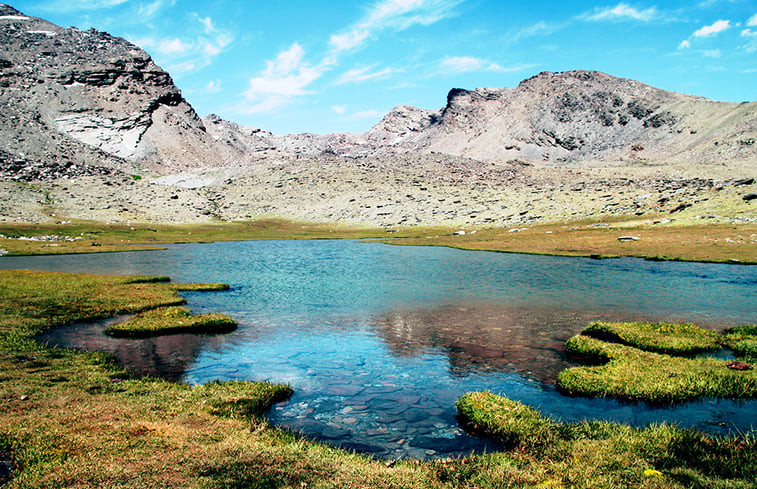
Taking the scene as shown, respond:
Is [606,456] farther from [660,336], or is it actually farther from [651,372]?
[660,336]

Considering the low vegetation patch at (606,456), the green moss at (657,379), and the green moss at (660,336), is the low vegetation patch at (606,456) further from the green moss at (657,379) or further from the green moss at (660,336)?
the green moss at (660,336)

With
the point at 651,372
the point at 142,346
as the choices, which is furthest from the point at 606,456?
the point at 142,346

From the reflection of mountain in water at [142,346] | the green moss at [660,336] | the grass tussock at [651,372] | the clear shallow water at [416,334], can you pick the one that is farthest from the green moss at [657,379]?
the reflection of mountain in water at [142,346]

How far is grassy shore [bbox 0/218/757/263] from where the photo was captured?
64750mm

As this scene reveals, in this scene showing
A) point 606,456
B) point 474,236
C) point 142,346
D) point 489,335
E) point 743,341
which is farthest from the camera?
point 474,236

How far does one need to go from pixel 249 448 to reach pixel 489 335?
1708 cm

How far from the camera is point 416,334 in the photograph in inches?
1037

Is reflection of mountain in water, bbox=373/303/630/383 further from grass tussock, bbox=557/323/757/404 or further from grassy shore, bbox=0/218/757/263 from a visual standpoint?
grassy shore, bbox=0/218/757/263

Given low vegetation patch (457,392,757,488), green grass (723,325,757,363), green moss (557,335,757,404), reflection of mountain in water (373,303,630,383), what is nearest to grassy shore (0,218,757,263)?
green grass (723,325,757,363)

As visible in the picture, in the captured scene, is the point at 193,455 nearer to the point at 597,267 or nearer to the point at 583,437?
the point at 583,437

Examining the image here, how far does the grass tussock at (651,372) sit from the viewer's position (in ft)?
52.1

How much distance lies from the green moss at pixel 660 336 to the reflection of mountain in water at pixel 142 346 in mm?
20627

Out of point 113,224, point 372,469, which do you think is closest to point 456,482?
point 372,469

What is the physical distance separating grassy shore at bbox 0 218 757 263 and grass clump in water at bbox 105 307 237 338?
174 feet
